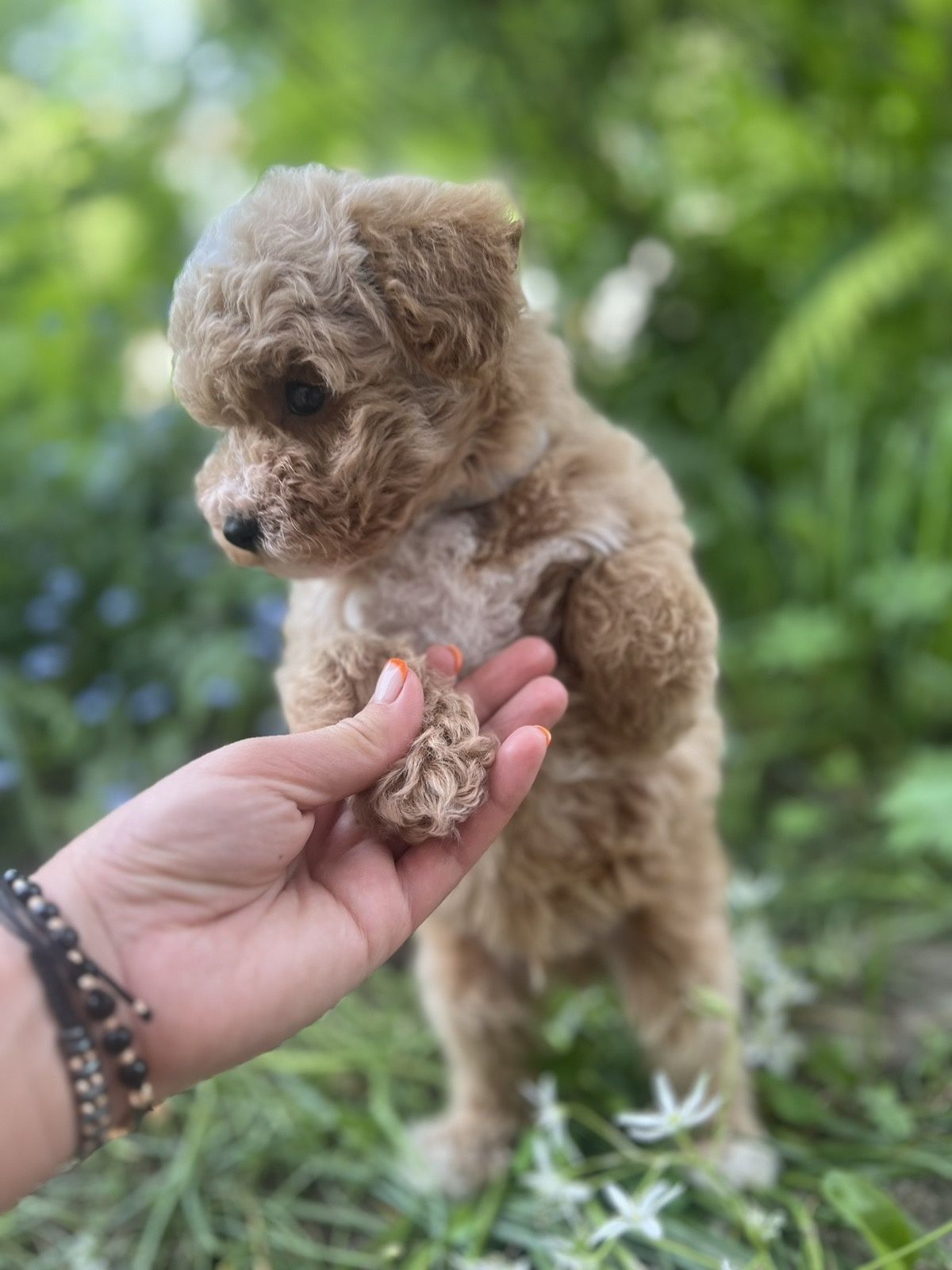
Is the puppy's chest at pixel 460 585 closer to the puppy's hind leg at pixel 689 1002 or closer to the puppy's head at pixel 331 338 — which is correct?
the puppy's head at pixel 331 338

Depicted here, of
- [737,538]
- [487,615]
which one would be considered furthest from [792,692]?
[487,615]

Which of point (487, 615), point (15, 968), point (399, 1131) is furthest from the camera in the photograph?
point (399, 1131)

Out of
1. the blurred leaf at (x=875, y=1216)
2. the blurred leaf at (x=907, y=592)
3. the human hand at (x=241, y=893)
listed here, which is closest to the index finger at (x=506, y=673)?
the human hand at (x=241, y=893)

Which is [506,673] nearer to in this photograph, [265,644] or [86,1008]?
[86,1008]

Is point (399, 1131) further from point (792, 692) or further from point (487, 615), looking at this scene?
point (792, 692)

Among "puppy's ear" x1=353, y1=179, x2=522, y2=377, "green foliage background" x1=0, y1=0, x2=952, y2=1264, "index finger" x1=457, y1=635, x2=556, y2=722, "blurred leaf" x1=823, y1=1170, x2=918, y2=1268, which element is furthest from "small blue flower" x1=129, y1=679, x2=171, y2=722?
"blurred leaf" x1=823, y1=1170, x2=918, y2=1268

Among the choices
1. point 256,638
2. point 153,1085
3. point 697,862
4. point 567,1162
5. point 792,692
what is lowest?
point 567,1162

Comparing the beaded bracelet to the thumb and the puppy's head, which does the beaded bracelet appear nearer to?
the thumb
